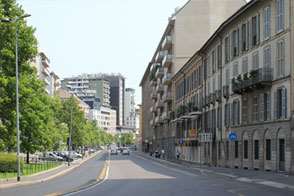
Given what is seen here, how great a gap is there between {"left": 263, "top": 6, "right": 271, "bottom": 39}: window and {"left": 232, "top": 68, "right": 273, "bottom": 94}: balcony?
2785 mm

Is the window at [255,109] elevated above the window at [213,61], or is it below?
below

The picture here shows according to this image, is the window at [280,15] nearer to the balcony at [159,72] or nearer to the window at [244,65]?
the window at [244,65]

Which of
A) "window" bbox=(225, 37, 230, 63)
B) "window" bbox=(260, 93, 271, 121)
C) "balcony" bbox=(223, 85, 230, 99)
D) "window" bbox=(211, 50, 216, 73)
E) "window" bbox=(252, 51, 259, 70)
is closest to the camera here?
"window" bbox=(260, 93, 271, 121)

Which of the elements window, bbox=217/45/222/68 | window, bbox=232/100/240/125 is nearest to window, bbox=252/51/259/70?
window, bbox=232/100/240/125

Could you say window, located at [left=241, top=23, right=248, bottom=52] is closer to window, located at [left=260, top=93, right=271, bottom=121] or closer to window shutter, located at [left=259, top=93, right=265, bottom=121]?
window shutter, located at [left=259, top=93, right=265, bottom=121]

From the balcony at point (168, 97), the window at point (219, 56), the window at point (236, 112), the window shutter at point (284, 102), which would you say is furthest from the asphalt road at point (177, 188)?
the balcony at point (168, 97)

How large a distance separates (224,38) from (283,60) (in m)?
21.3

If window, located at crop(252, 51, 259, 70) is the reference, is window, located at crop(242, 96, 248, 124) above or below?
below

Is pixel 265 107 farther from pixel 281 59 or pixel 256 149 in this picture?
pixel 281 59

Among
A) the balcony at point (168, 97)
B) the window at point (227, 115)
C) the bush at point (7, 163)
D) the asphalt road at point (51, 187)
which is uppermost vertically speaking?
the balcony at point (168, 97)

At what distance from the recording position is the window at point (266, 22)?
50484 mm

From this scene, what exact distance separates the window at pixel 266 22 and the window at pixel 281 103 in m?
5.06

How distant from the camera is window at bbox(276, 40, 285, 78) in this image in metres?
47.0

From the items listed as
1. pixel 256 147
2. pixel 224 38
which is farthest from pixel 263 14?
pixel 224 38
